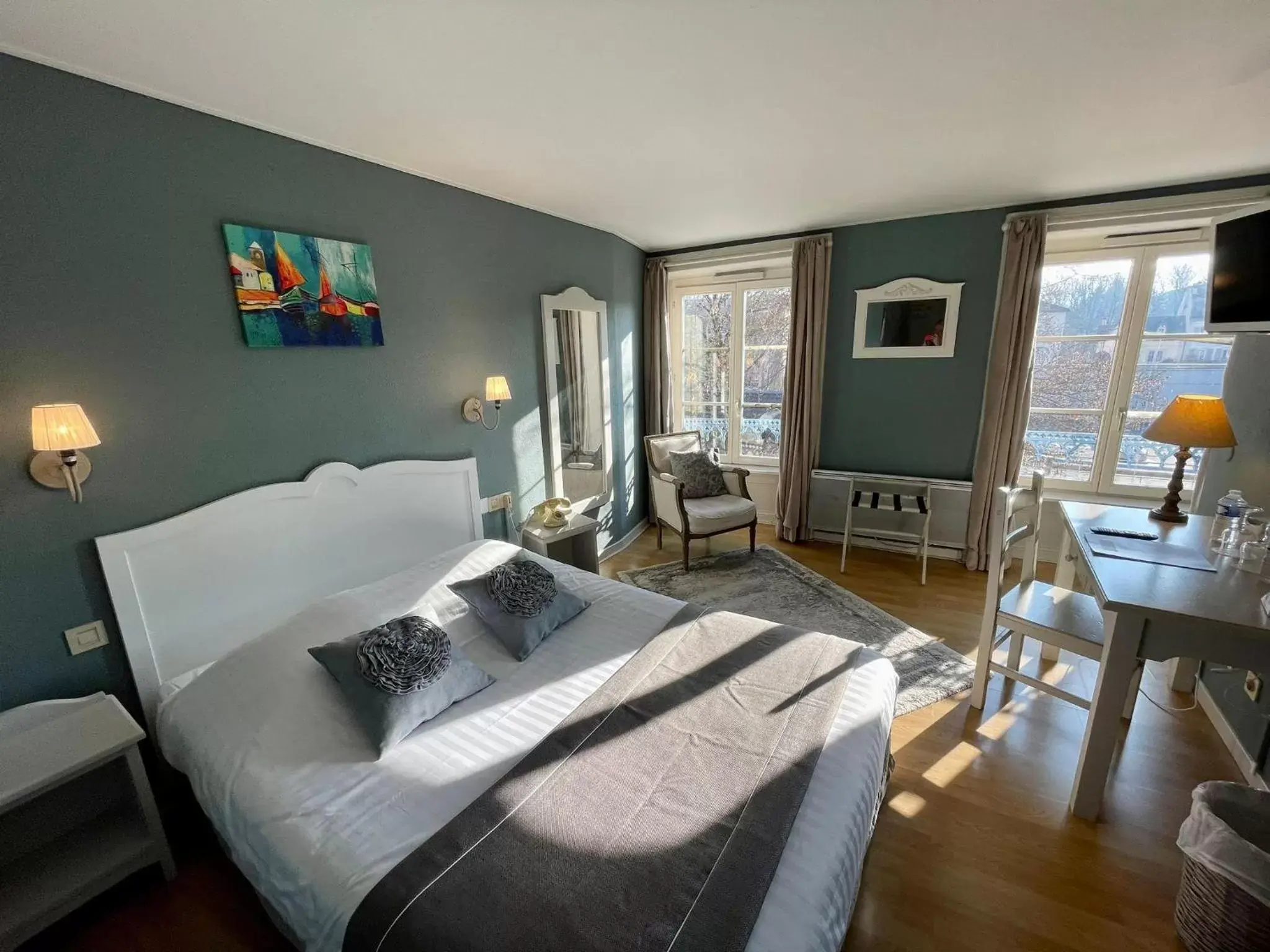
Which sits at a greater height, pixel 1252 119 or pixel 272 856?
pixel 1252 119

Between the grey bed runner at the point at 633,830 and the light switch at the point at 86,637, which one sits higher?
the light switch at the point at 86,637

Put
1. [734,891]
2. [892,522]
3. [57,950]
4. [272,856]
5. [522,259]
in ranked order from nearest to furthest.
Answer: [734,891] < [272,856] < [57,950] < [522,259] < [892,522]

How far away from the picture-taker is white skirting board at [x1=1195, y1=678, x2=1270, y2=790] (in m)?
1.76

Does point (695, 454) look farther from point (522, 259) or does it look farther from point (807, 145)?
point (807, 145)

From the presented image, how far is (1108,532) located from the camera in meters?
2.07

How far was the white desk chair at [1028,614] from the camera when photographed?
190 centimetres

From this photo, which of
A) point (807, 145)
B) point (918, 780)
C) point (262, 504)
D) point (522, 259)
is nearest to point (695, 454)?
point (522, 259)

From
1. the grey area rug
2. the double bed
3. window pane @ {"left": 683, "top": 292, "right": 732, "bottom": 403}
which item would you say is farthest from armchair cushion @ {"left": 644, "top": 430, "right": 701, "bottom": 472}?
the double bed

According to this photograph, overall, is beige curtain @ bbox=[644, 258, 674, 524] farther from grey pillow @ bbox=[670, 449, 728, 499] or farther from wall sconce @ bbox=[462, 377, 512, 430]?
wall sconce @ bbox=[462, 377, 512, 430]

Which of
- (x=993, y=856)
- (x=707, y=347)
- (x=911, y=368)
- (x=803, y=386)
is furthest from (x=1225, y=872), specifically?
(x=707, y=347)

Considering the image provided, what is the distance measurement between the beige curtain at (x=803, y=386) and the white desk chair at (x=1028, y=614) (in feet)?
5.75

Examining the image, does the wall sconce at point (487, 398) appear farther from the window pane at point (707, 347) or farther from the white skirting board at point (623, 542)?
the window pane at point (707, 347)

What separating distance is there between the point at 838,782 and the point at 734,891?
1.31ft

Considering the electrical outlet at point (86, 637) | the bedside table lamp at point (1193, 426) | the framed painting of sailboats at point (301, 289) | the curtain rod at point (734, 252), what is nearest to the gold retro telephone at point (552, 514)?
the framed painting of sailboats at point (301, 289)
